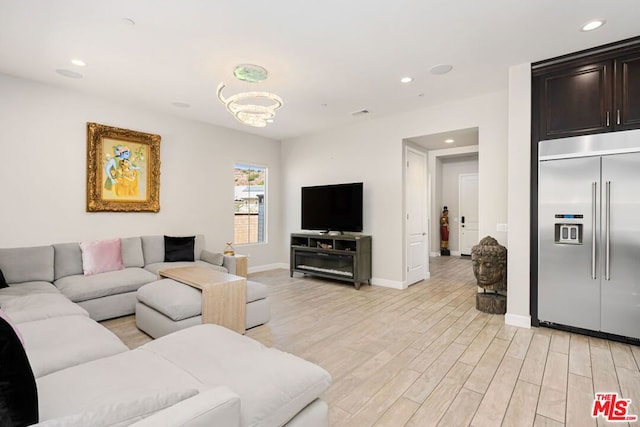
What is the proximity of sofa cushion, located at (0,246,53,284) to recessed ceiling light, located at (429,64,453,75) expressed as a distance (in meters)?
4.94

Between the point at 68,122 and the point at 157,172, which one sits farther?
the point at 157,172

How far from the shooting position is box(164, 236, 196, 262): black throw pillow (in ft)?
15.7

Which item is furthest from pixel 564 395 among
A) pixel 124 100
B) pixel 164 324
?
pixel 124 100

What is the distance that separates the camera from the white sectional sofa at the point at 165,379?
1.00m

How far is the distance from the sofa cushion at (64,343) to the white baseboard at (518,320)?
3.65m

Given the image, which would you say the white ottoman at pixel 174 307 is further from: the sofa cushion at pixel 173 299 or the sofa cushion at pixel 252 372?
the sofa cushion at pixel 252 372

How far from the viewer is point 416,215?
561 centimetres

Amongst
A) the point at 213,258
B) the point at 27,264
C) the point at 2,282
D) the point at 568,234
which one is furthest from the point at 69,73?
the point at 568,234

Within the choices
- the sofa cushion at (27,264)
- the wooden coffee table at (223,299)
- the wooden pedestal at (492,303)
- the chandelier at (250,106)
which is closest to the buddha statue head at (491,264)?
the wooden pedestal at (492,303)

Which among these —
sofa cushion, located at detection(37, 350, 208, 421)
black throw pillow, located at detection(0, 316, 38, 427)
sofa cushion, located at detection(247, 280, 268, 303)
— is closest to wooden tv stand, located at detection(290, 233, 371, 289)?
sofa cushion, located at detection(247, 280, 268, 303)

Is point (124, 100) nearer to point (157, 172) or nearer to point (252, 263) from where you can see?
point (157, 172)

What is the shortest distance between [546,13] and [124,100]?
5.02 m

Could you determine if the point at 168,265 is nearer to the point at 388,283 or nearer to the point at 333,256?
the point at 333,256

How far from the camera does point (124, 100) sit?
4520mm
